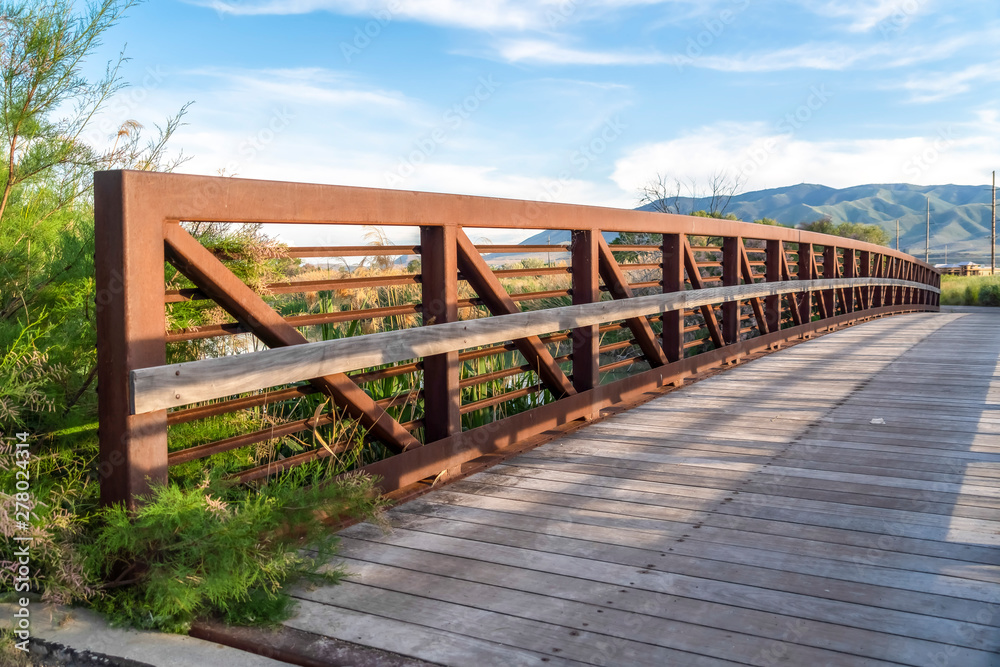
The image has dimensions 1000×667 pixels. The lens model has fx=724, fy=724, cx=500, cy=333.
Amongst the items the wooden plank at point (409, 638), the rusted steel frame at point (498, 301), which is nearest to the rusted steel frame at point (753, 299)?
the rusted steel frame at point (498, 301)

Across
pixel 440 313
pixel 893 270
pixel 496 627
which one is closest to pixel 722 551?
pixel 496 627

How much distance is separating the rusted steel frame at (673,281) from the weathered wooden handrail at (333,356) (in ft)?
3.14

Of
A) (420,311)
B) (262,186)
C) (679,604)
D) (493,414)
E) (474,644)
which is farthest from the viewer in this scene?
(493,414)

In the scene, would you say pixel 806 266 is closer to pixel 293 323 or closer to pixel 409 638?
pixel 293 323

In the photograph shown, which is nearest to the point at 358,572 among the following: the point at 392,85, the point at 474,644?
the point at 474,644

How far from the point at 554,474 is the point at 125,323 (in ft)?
6.59

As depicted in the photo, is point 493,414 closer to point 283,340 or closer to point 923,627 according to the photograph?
point 283,340

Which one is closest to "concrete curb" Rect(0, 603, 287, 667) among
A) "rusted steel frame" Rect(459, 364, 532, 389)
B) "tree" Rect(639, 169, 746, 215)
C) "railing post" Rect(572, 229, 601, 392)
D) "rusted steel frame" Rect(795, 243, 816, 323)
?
"rusted steel frame" Rect(459, 364, 532, 389)

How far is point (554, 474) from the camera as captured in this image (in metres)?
3.39

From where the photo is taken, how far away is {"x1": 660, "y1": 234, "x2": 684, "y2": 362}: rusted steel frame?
5.77m

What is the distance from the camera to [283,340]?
2572mm

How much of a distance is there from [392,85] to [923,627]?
11.5 meters

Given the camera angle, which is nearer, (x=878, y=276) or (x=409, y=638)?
(x=409, y=638)

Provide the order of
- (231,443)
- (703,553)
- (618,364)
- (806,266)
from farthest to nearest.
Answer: (806,266)
(618,364)
(231,443)
(703,553)
